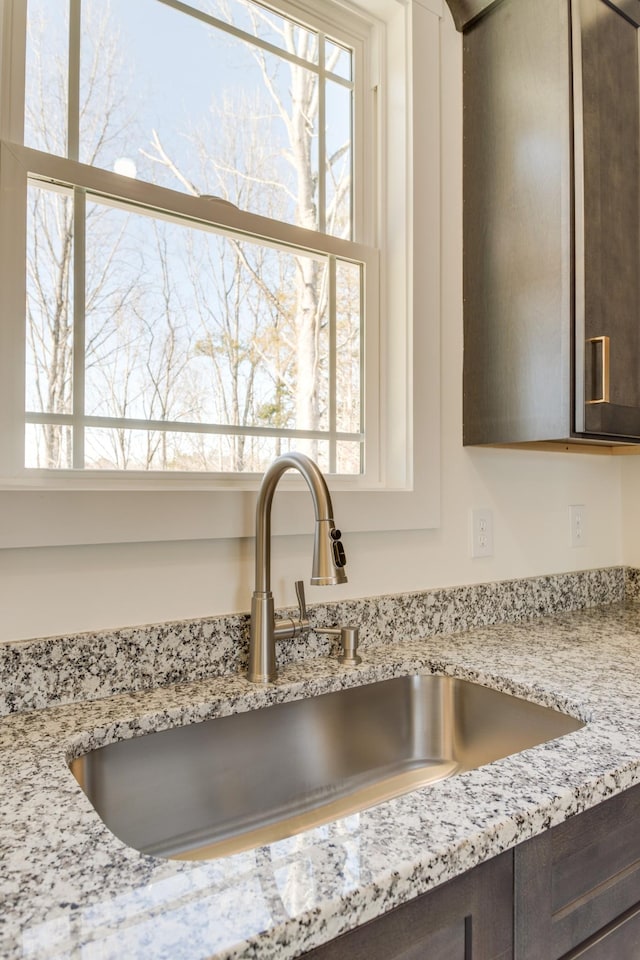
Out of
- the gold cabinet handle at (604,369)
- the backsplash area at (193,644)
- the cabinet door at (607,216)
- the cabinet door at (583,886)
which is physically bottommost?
the cabinet door at (583,886)

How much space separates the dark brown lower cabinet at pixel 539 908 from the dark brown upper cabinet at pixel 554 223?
0.73 meters

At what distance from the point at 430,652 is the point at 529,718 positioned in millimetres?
234

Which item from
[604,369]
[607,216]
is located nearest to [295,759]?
[604,369]

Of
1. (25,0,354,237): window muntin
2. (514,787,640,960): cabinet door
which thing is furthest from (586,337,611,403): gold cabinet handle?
(514,787,640,960): cabinet door

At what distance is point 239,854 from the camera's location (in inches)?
20.3

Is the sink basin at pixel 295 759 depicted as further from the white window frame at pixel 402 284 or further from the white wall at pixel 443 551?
the white window frame at pixel 402 284

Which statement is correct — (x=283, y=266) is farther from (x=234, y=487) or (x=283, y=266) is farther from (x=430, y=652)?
(x=430, y=652)

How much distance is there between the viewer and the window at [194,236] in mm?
1020

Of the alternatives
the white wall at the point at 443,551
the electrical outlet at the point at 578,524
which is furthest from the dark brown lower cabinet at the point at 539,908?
the electrical outlet at the point at 578,524

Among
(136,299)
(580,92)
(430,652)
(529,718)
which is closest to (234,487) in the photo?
(136,299)

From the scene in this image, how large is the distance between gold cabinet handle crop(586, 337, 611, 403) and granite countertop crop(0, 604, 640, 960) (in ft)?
1.77

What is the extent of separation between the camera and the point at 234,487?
43.6 inches

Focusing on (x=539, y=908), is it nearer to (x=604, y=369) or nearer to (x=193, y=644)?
(x=193, y=644)

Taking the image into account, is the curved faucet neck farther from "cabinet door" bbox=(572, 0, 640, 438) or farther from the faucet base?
"cabinet door" bbox=(572, 0, 640, 438)
